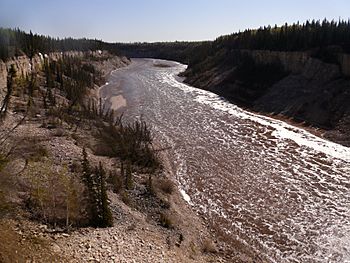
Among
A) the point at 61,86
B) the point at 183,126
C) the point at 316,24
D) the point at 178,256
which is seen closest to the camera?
the point at 178,256

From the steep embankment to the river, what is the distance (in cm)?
301

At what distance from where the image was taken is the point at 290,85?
44906 millimetres

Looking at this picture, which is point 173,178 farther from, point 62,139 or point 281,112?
point 281,112

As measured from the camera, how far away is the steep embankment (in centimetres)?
3559

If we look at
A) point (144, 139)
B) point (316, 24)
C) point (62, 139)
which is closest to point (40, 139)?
point (62, 139)

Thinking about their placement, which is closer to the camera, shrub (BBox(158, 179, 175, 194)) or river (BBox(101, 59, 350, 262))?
river (BBox(101, 59, 350, 262))

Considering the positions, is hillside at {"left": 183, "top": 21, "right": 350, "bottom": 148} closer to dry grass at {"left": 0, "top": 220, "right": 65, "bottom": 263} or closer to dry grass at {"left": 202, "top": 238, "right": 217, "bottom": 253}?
dry grass at {"left": 202, "top": 238, "right": 217, "bottom": 253}

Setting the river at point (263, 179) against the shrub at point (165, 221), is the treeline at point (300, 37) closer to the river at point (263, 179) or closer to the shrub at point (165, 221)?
the river at point (263, 179)

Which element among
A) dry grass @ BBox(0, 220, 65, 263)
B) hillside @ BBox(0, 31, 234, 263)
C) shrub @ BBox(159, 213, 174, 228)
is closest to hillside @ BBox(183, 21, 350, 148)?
hillside @ BBox(0, 31, 234, 263)

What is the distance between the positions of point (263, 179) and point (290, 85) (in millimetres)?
24543

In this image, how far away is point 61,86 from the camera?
45.8m

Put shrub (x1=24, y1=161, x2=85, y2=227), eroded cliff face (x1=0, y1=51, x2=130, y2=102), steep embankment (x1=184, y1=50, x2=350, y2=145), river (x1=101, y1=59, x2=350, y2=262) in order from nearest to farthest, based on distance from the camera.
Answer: shrub (x1=24, y1=161, x2=85, y2=227), river (x1=101, y1=59, x2=350, y2=262), steep embankment (x1=184, y1=50, x2=350, y2=145), eroded cliff face (x1=0, y1=51, x2=130, y2=102)

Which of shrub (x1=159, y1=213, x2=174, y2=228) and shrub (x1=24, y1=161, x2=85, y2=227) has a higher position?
shrub (x1=24, y1=161, x2=85, y2=227)

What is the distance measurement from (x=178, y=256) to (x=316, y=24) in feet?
155
